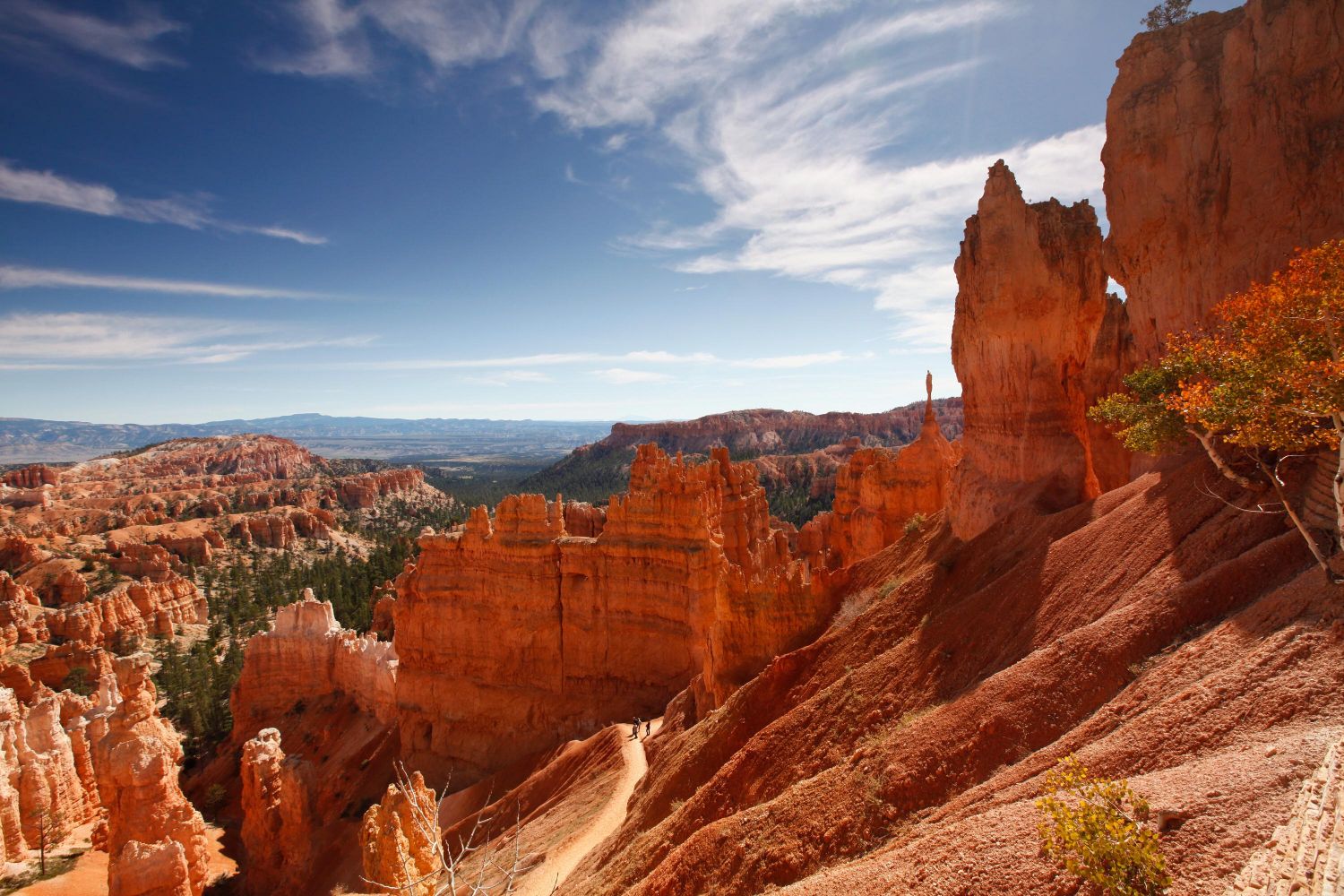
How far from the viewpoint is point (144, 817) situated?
68.9 ft

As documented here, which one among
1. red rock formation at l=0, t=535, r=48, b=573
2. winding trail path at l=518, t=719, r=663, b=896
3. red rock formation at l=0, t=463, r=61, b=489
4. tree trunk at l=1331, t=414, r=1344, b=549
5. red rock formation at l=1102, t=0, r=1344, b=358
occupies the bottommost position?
red rock formation at l=0, t=535, r=48, b=573

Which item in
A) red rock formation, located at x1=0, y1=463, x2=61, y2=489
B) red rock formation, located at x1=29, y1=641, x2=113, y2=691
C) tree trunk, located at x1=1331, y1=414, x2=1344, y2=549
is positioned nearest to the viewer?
tree trunk, located at x1=1331, y1=414, x2=1344, y2=549

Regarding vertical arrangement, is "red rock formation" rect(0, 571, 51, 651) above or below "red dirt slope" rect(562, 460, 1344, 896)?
below

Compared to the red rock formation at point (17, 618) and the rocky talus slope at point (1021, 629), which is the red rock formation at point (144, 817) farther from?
the red rock formation at point (17, 618)

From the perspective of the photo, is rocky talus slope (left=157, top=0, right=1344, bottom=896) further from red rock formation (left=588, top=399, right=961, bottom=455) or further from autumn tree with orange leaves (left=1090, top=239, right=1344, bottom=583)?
red rock formation (left=588, top=399, right=961, bottom=455)

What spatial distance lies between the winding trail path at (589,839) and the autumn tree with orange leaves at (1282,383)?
15.0m

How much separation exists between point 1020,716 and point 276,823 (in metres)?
29.2

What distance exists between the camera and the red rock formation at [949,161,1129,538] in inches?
698

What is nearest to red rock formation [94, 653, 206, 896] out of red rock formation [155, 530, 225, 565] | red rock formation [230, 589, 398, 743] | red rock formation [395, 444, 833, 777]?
red rock formation [395, 444, 833, 777]

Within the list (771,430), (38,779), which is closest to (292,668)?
(38,779)

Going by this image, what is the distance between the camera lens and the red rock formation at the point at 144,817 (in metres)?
19.4

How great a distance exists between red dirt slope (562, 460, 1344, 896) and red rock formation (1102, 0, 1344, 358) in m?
4.84

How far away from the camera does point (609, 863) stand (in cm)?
1419

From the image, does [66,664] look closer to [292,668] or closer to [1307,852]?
[292,668]
